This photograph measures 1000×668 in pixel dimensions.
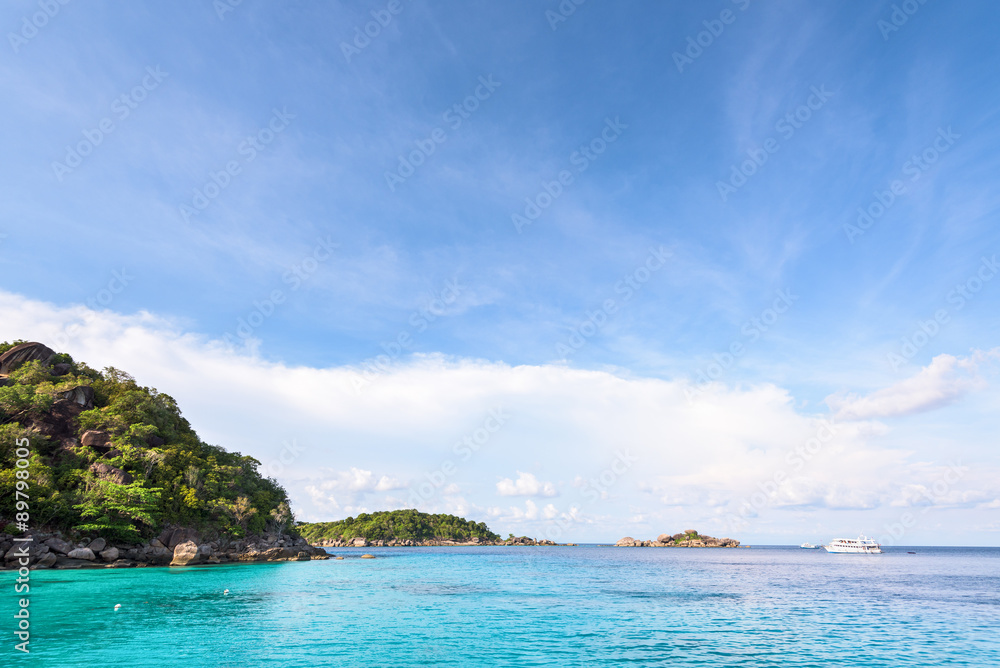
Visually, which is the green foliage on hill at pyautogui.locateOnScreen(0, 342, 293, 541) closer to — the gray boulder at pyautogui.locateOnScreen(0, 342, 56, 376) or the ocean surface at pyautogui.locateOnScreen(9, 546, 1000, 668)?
the gray boulder at pyautogui.locateOnScreen(0, 342, 56, 376)

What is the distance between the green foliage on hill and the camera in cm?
6812

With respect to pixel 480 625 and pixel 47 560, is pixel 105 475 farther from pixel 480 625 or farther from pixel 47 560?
pixel 480 625

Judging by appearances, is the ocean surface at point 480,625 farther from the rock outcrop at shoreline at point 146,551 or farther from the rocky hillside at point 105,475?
the rocky hillside at point 105,475

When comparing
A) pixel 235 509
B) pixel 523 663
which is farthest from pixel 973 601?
pixel 235 509

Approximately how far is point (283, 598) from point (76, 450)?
5562cm

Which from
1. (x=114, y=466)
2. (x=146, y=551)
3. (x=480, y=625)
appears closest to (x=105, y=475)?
(x=114, y=466)

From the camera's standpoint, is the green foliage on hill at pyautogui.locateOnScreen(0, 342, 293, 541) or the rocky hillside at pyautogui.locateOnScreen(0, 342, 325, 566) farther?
the green foliage on hill at pyautogui.locateOnScreen(0, 342, 293, 541)

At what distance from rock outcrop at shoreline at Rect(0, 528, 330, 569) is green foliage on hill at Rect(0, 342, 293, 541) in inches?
78.0

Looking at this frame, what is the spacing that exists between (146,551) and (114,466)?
14119 mm

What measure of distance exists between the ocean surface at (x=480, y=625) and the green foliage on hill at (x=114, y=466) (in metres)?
13.2

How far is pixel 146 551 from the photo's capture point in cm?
7625

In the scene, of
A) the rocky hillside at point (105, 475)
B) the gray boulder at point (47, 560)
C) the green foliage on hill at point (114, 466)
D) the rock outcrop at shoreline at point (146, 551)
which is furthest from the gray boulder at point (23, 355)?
the gray boulder at point (47, 560)

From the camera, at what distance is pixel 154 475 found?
83.6 metres

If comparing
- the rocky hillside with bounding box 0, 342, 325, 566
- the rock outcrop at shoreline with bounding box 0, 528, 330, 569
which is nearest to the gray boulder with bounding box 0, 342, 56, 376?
the rocky hillside with bounding box 0, 342, 325, 566
